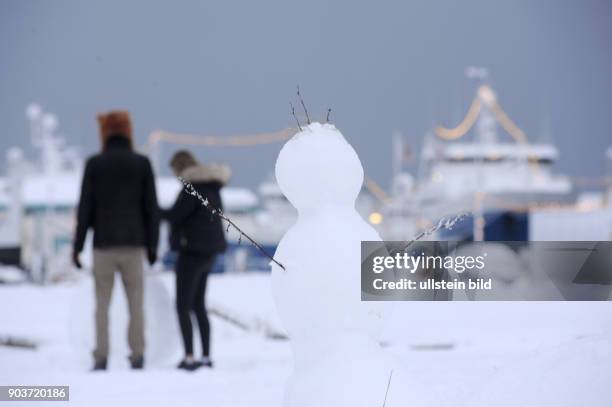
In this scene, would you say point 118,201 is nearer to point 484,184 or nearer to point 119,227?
point 119,227

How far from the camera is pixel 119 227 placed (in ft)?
12.8

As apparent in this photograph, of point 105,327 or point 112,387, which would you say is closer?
point 112,387

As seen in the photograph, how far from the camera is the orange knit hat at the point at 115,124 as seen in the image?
160 inches

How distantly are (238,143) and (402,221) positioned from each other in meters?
8.03

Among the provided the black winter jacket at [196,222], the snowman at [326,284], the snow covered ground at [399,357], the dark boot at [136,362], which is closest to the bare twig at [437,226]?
the snowman at [326,284]

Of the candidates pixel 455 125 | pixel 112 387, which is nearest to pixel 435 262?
pixel 112 387

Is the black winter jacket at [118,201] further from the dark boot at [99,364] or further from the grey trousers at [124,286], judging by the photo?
the dark boot at [99,364]

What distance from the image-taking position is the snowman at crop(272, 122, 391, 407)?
6.37ft

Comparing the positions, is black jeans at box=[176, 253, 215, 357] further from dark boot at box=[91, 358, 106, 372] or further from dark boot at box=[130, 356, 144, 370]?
dark boot at box=[91, 358, 106, 372]

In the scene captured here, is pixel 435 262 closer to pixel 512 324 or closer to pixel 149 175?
pixel 149 175

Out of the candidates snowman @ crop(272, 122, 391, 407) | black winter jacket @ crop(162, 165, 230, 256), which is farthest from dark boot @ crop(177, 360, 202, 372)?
snowman @ crop(272, 122, 391, 407)

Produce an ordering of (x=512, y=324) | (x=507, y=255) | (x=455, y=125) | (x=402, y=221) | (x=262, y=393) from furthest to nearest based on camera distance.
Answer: (x=455, y=125) → (x=402, y=221) → (x=512, y=324) → (x=262, y=393) → (x=507, y=255)

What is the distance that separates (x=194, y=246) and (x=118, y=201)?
0.46 m

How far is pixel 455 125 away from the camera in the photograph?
27.0 meters
